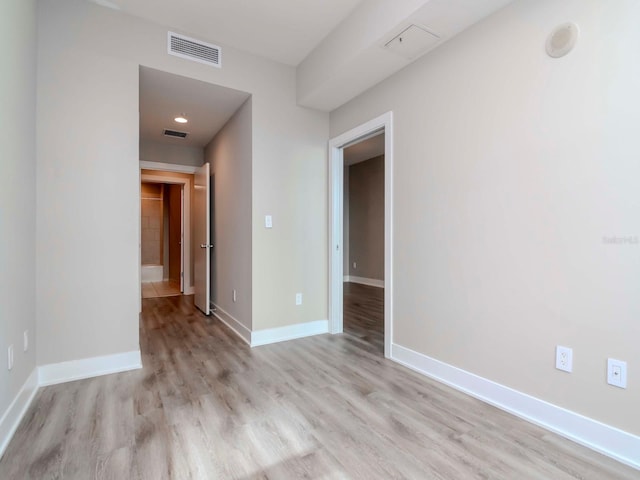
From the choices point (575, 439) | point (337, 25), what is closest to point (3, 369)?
point (575, 439)

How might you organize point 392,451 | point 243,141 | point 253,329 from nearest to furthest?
1. point 392,451
2. point 253,329
3. point 243,141

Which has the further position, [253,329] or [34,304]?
[253,329]

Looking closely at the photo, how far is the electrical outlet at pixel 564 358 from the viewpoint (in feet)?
5.44

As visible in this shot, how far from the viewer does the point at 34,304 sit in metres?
2.20

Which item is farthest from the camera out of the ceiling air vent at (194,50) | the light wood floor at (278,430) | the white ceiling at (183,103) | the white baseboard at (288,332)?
the white baseboard at (288,332)

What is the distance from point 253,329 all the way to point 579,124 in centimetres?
286

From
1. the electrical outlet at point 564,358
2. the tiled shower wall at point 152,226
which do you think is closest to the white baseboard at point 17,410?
the electrical outlet at point 564,358

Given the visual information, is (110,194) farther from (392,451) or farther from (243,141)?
(392,451)

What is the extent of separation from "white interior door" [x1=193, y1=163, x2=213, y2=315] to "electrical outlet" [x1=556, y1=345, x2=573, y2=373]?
366 cm

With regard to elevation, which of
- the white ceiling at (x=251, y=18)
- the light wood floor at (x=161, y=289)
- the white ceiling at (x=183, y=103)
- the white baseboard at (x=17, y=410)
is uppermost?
the white ceiling at (x=251, y=18)

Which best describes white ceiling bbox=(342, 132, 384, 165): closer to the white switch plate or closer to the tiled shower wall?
the white switch plate

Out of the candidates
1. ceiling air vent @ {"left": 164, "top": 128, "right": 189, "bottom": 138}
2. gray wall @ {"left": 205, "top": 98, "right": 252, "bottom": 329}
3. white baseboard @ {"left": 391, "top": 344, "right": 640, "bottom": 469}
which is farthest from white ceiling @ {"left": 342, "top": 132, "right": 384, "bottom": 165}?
white baseboard @ {"left": 391, "top": 344, "right": 640, "bottom": 469}

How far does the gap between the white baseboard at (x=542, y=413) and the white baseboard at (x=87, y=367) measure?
7.42 feet

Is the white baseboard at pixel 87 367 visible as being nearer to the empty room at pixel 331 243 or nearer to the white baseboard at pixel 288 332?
the empty room at pixel 331 243
